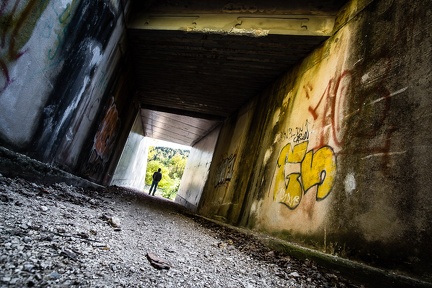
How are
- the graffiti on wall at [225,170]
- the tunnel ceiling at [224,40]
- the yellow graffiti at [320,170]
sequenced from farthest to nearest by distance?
the graffiti on wall at [225,170]
the tunnel ceiling at [224,40]
the yellow graffiti at [320,170]

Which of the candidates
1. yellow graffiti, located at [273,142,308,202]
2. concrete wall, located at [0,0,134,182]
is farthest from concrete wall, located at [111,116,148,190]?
yellow graffiti, located at [273,142,308,202]

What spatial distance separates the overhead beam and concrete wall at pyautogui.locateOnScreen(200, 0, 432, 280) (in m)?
0.48

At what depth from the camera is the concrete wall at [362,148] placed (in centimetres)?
231

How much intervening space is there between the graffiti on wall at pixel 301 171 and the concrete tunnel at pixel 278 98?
0.03 m

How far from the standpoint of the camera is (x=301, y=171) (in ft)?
13.1

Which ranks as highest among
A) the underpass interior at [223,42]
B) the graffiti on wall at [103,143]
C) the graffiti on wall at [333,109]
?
the underpass interior at [223,42]

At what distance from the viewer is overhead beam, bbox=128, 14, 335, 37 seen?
474 cm

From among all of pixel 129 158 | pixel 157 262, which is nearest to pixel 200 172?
pixel 129 158

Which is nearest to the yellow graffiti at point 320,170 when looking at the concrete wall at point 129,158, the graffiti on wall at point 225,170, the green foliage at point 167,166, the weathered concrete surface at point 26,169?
the graffiti on wall at point 225,170

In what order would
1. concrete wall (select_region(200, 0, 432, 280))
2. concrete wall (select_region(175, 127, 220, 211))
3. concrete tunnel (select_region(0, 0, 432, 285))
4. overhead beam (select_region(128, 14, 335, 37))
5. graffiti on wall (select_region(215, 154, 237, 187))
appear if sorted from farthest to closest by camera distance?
concrete wall (select_region(175, 127, 220, 211)), graffiti on wall (select_region(215, 154, 237, 187)), overhead beam (select_region(128, 14, 335, 37)), concrete tunnel (select_region(0, 0, 432, 285)), concrete wall (select_region(200, 0, 432, 280))

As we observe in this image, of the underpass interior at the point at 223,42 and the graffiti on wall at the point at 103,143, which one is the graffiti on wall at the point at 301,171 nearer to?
the underpass interior at the point at 223,42

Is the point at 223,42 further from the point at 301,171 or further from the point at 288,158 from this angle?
the point at 301,171

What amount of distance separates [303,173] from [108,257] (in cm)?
312

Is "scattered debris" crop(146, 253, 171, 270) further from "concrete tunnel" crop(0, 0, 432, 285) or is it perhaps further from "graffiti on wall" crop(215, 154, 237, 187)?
"graffiti on wall" crop(215, 154, 237, 187)
